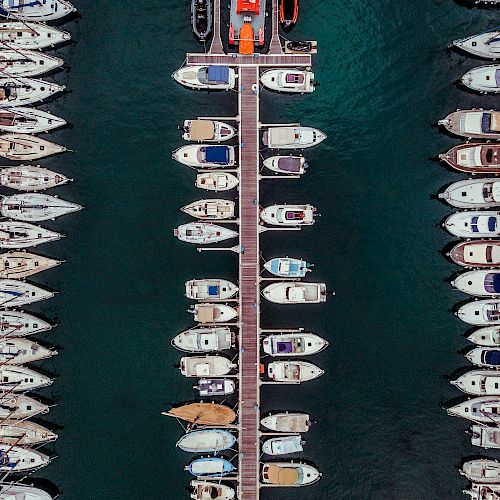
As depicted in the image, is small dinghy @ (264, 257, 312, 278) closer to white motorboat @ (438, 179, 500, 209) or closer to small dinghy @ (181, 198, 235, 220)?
small dinghy @ (181, 198, 235, 220)

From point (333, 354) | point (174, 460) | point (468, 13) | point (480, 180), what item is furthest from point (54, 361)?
point (468, 13)

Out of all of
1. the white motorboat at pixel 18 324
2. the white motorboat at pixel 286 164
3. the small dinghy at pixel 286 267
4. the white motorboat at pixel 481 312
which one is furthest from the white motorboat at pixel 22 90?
the white motorboat at pixel 481 312

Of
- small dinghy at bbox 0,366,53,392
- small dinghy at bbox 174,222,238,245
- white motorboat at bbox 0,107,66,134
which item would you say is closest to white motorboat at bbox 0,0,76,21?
white motorboat at bbox 0,107,66,134

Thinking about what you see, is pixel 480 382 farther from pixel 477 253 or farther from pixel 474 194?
pixel 474 194

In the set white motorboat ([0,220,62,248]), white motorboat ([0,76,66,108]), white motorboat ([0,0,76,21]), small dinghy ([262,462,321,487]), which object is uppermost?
white motorboat ([0,0,76,21])

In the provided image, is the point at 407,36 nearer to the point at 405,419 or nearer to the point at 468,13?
the point at 468,13

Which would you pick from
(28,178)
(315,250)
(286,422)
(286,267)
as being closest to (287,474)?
(286,422)
